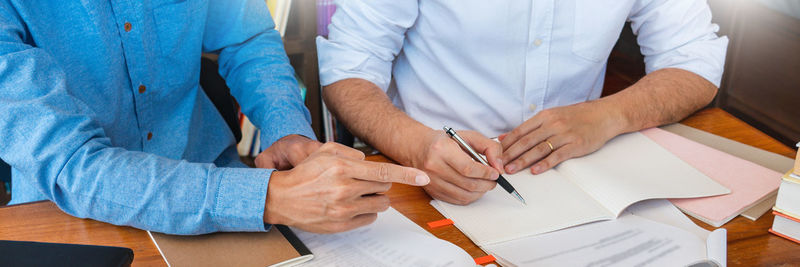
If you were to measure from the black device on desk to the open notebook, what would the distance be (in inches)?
17.7

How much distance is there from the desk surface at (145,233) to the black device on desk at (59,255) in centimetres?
12

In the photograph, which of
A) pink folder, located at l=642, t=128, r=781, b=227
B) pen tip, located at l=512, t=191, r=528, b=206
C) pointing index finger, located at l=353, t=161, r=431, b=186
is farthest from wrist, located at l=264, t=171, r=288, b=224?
pink folder, located at l=642, t=128, r=781, b=227

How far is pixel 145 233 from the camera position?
0.89 m

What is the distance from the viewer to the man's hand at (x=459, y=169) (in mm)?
974

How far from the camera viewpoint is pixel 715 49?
1.46 meters

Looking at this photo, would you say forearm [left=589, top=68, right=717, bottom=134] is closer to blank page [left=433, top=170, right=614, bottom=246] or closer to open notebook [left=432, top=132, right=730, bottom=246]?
open notebook [left=432, top=132, right=730, bottom=246]

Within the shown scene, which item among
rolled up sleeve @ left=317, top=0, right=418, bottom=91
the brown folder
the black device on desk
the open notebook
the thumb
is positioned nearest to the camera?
the black device on desk

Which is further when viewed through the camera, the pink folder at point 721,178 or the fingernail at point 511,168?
the fingernail at point 511,168

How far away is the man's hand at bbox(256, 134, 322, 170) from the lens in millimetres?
1069

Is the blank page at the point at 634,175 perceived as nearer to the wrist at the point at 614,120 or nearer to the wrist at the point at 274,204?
the wrist at the point at 614,120

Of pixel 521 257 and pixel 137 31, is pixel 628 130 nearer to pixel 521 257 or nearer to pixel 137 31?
pixel 521 257

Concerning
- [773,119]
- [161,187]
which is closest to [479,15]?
[161,187]

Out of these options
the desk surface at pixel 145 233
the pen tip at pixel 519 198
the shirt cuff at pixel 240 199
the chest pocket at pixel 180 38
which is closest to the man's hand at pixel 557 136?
the pen tip at pixel 519 198

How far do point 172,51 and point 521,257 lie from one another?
2.48 ft
